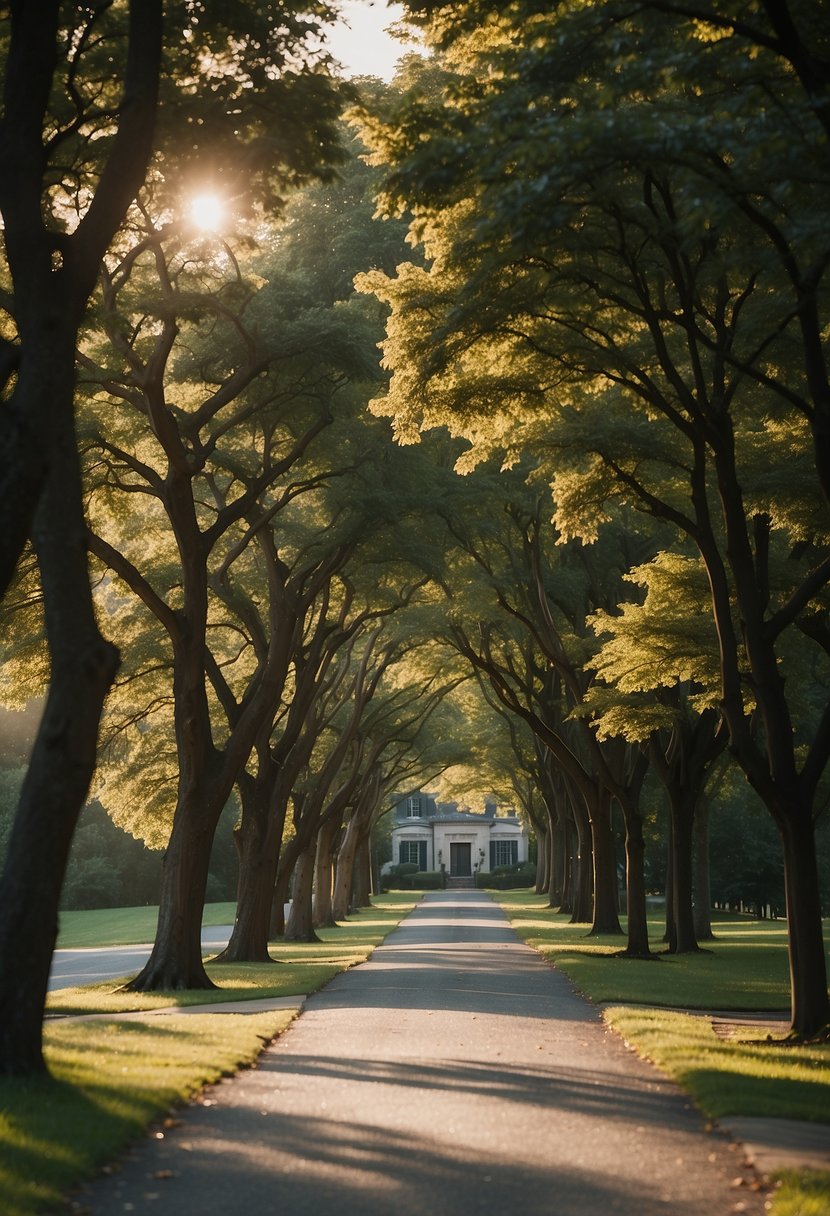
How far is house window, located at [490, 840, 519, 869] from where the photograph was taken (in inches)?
4781

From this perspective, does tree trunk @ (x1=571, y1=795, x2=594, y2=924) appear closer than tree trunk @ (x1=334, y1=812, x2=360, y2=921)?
Yes

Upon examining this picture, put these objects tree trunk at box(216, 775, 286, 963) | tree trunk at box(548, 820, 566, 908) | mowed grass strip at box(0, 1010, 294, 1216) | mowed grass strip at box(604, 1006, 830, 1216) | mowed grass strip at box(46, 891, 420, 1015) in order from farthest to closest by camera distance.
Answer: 1. tree trunk at box(548, 820, 566, 908)
2. tree trunk at box(216, 775, 286, 963)
3. mowed grass strip at box(46, 891, 420, 1015)
4. mowed grass strip at box(0, 1010, 294, 1216)
5. mowed grass strip at box(604, 1006, 830, 1216)

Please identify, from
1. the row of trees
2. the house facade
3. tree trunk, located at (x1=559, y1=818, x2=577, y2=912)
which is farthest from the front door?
the row of trees

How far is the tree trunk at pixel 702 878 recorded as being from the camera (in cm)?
4034

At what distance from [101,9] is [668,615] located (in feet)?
42.9

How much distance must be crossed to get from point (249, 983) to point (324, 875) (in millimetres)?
26360

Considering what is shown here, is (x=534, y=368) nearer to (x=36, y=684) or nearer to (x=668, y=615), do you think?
(x=668, y=615)

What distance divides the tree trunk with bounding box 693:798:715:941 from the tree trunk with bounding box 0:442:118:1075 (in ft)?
106

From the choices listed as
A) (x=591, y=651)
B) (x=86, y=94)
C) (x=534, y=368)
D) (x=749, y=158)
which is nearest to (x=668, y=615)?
(x=534, y=368)

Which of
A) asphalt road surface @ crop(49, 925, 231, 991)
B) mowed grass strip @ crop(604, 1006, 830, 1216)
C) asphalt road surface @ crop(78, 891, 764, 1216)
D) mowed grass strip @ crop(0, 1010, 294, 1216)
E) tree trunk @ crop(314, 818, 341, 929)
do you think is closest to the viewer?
asphalt road surface @ crop(78, 891, 764, 1216)

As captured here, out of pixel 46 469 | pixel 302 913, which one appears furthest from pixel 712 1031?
pixel 302 913

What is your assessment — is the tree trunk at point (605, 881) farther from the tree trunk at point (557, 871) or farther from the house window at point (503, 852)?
the house window at point (503, 852)

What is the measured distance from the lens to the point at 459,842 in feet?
397

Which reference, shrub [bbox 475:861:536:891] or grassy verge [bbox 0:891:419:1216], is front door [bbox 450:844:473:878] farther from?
grassy verge [bbox 0:891:419:1216]
